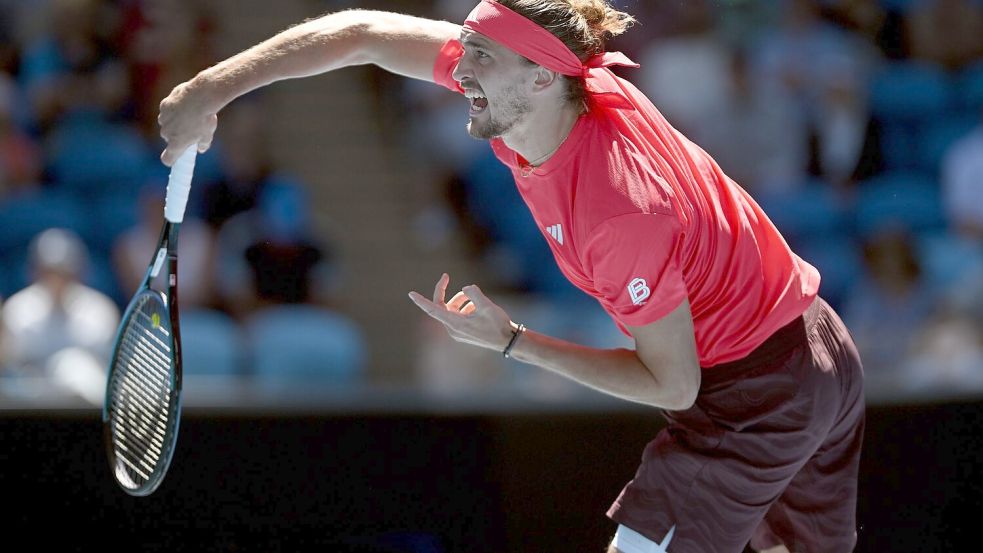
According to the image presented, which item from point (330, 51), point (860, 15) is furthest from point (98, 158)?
point (860, 15)

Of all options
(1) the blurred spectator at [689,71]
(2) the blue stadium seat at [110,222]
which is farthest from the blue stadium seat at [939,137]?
(2) the blue stadium seat at [110,222]

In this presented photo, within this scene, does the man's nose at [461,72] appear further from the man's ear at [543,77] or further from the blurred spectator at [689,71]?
the blurred spectator at [689,71]

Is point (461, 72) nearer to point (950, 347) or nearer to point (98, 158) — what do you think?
point (950, 347)

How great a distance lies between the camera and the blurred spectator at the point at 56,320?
21.6 ft

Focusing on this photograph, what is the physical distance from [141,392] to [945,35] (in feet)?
21.8

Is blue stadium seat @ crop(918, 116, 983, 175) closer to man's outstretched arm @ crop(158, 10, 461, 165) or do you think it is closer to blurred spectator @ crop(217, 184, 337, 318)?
blurred spectator @ crop(217, 184, 337, 318)

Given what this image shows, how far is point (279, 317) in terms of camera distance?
7254mm

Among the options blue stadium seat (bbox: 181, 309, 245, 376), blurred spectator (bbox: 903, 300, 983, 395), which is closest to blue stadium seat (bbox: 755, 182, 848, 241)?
blurred spectator (bbox: 903, 300, 983, 395)

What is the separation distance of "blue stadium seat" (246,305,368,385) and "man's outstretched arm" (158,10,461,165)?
132 inches

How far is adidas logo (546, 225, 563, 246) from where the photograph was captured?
3.61 metres

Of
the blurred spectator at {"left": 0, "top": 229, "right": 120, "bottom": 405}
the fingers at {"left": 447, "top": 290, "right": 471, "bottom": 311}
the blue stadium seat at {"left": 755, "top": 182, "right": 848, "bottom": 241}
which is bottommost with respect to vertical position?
the blurred spectator at {"left": 0, "top": 229, "right": 120, "bottom": 405}

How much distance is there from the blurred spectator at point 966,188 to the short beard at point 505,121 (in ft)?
17.6

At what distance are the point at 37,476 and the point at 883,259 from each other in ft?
15.8

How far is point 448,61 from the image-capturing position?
3.96 meters
